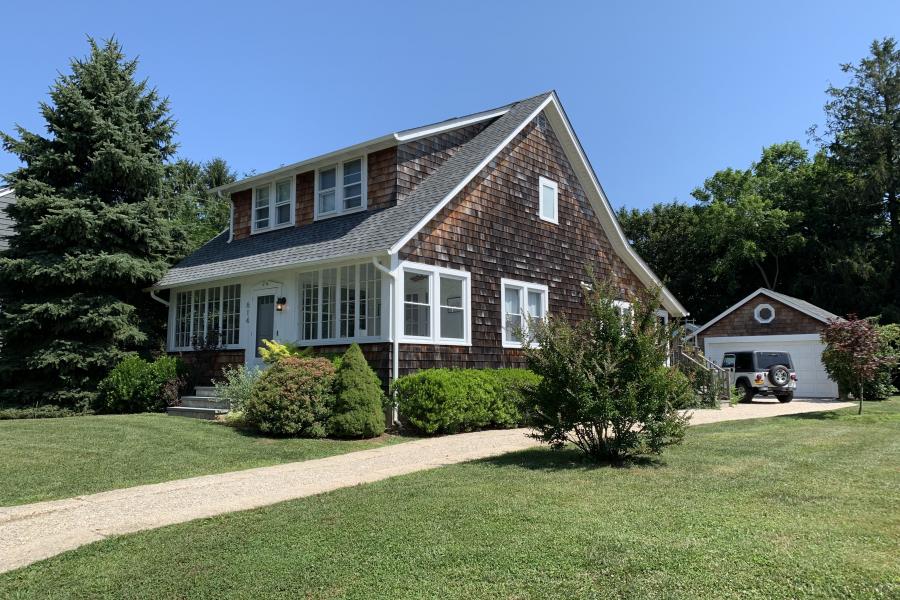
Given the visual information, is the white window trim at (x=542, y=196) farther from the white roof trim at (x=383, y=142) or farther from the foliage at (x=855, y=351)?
the foliage at (x=855, y=351)

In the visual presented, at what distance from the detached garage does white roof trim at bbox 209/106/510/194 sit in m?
14.4

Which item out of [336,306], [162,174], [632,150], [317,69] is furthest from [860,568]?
[632,150]

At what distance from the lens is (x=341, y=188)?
16234 mm

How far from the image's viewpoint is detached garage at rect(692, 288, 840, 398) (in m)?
26.2

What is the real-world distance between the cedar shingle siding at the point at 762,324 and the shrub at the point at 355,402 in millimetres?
21429

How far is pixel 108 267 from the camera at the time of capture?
16047 millimetres

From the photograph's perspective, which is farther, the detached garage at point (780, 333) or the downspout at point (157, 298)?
the detached garage at point (780, 333)

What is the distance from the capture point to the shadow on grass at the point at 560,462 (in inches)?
306

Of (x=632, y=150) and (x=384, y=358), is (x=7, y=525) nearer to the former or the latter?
(x=384, y=358)

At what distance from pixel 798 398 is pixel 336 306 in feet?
67.5

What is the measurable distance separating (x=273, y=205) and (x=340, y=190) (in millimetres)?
2629

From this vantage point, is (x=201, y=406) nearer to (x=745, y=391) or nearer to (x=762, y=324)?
(x=745, y=391)

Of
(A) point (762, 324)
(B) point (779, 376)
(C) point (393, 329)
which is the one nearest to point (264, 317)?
(C) point (393, 329)

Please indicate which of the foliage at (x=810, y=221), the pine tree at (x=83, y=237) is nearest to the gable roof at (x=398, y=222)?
the pine tree at (x=83, y=237)
